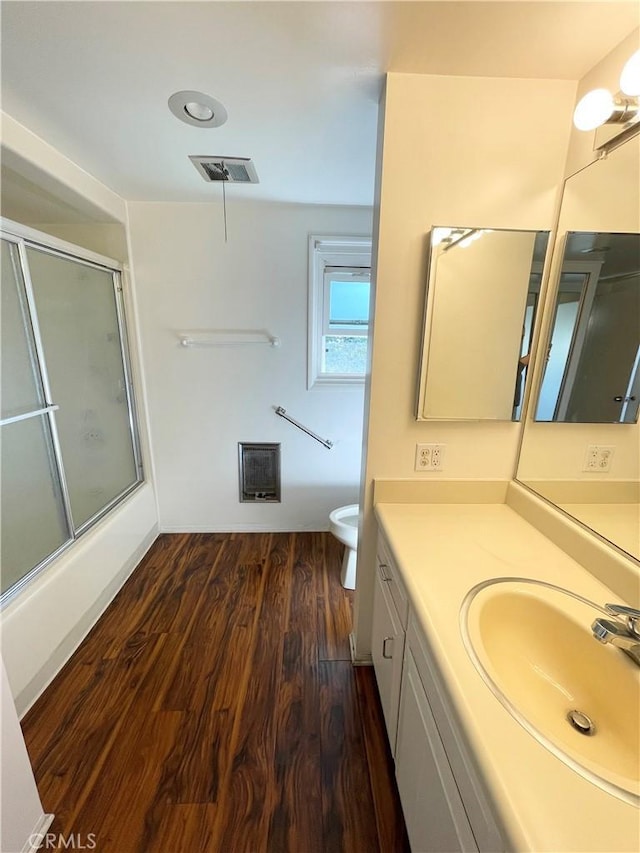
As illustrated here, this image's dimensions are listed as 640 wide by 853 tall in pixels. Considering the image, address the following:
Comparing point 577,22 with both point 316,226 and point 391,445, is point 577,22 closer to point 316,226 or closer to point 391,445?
point 391,445

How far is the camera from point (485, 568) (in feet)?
3.51

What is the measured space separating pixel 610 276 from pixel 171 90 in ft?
5.39

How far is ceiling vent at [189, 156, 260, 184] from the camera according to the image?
173 centimetres

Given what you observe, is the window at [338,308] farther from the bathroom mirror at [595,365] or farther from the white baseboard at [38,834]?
the white baseboard at [38,834]

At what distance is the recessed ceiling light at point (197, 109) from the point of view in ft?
4.19

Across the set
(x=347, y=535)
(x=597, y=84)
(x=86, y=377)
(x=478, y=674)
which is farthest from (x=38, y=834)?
(x=597, y=84)

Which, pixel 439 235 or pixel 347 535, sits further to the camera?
pixel 347 535

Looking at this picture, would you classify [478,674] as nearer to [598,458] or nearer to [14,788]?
[598,458]

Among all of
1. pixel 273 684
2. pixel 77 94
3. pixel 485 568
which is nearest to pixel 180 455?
pixel 273 684

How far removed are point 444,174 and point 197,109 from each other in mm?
993

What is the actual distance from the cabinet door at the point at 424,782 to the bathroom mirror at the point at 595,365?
0.73 meters

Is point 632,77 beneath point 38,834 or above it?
above

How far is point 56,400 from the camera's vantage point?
79.3 inches

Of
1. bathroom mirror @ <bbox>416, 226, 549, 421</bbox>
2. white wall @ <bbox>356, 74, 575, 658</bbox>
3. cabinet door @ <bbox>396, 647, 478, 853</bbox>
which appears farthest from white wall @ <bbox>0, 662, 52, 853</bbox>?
bathroom mirror @ <bbox>416, 226, 549, 421</bbox>
